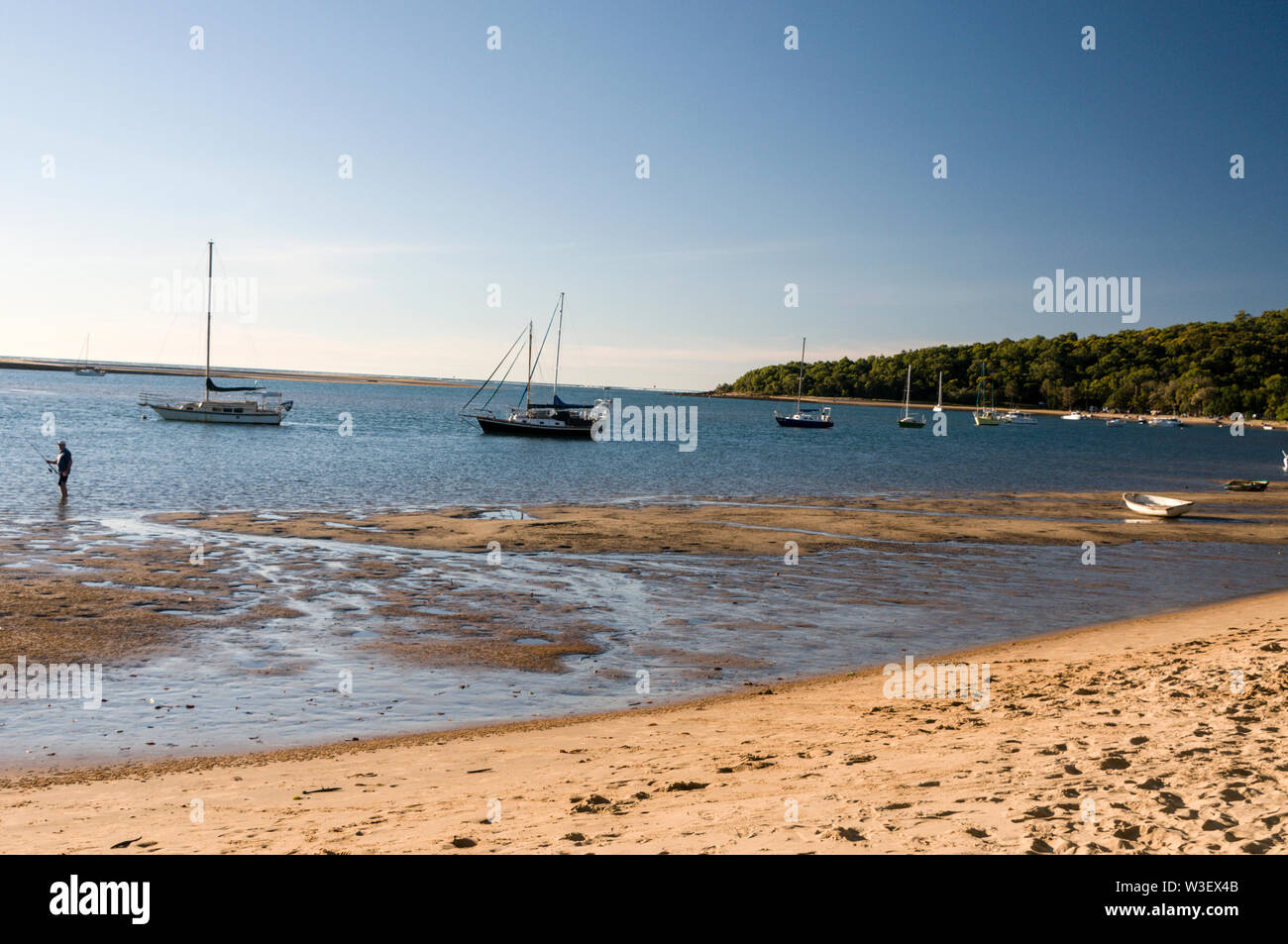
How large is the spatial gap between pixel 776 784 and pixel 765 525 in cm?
2571

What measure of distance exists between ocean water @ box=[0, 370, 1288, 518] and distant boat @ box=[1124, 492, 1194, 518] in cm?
1096

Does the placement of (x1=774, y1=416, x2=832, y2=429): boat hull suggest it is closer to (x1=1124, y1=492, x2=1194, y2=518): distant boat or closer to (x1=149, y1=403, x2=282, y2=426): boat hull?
(x1=149, y1=403, x2=282, y2=426): boat hull

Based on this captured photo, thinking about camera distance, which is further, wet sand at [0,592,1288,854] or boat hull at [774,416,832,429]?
boat hull at [774,416,832,429]

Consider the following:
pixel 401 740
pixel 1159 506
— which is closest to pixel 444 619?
pixel 401 740

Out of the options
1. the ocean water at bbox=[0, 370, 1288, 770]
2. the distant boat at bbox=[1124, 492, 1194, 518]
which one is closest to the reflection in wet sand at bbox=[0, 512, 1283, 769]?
the ocean water at bbox=[0, 370, 1288, 770]

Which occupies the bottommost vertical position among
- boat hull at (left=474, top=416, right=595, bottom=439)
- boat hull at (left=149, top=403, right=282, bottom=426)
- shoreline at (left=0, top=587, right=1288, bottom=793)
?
shoreline at (left=0, top=587, right=1288, bottom=793)

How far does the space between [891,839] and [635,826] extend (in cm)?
205

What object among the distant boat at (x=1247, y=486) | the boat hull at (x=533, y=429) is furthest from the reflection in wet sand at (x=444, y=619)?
the boat hull at (x=533, y=429)

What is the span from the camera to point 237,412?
294 feet

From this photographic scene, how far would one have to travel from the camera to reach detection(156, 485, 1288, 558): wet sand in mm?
28453

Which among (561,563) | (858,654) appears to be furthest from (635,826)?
(561,563)
